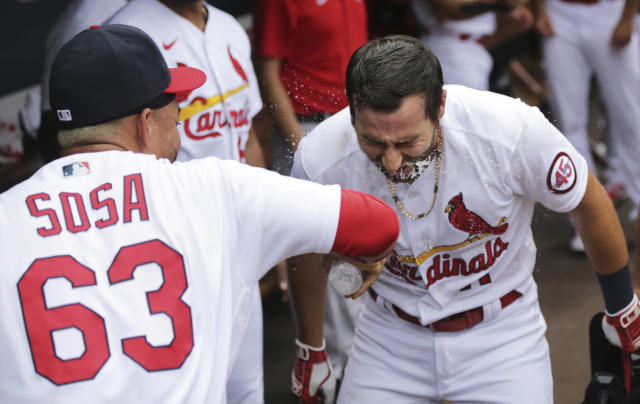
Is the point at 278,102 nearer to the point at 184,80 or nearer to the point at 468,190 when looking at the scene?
the point at 184,80

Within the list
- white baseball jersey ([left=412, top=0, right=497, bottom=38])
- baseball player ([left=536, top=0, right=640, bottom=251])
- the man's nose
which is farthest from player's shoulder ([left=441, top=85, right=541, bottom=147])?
baseball player ([left=536, top=0, right=640, bottom=251])

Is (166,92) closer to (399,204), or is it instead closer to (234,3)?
(399,204)

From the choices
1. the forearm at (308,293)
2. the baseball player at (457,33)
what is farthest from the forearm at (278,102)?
the baseball player at (457,33)

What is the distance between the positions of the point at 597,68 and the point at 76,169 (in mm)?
3599

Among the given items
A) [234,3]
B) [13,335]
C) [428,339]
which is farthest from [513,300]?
[234,3]

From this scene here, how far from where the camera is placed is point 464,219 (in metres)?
2.09

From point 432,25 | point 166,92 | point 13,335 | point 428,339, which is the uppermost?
point 166,92

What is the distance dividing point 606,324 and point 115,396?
1.57m

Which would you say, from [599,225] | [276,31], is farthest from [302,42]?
[599,225]

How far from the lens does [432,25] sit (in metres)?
4.34

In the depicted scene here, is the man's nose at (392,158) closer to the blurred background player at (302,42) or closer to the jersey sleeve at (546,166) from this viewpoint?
the jersey sleeve at (546,166)

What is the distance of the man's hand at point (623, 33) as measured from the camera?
4.32 m

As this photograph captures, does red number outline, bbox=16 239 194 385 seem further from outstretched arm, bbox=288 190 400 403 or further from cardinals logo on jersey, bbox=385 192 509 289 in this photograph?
cardinals logo on jersey, bbox=385 192 509 289

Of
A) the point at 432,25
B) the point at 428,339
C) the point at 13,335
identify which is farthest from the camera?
the point at 432,25
